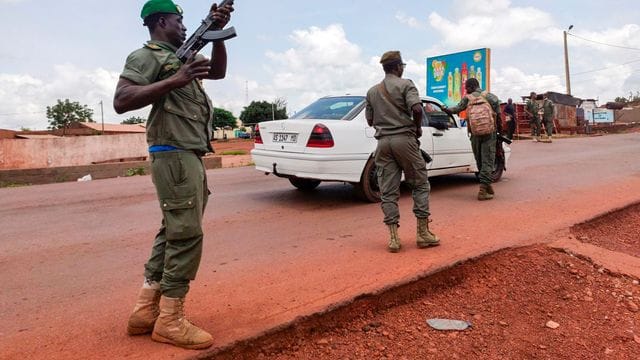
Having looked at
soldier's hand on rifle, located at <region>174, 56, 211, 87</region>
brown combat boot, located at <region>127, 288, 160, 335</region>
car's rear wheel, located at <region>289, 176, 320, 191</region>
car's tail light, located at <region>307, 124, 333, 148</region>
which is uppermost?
soldier's hand on rifle, located at <region>174, 56, 211, 87</region>

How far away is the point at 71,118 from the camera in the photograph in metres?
59.8

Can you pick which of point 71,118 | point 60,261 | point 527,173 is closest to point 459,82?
point 527,173

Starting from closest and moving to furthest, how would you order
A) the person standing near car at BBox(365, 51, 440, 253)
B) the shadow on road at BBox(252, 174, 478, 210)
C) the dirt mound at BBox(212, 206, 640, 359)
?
1. the dirt mound at BBox(212, 206, 640, 359)
2. the person standing near car at BBox(365, 51, 440, 253)
3. the shadow on road at BBox(252, 174, 478, 210)

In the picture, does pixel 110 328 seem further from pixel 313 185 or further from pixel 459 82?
pixel 459 82

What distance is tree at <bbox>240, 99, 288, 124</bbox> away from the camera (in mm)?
70562

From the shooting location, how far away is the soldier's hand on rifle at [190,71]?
2227mm

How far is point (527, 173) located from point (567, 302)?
21.5 feet

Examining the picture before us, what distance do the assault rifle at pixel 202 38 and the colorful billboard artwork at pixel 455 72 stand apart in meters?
17.7

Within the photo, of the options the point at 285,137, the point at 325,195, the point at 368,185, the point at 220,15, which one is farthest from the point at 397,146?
the point at 325,195

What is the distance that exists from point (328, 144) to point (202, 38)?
363 cm

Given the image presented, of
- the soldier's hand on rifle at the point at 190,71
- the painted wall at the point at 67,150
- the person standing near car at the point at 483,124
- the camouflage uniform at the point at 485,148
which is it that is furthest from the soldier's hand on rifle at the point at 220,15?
the painted wall at the point at 67,150

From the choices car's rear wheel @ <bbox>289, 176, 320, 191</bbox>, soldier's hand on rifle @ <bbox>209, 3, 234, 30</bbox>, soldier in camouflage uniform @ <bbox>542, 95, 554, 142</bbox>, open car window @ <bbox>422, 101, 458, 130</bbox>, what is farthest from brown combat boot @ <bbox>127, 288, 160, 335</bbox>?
soldier in camouflage uniform @ <bbox>542, 95, 554, 142</bbox>

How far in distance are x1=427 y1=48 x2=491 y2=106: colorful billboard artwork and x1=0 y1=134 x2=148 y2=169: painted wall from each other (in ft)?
39.8

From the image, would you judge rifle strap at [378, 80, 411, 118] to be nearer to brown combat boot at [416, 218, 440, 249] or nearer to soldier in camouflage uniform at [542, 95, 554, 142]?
brown combat boot at [416, 218, 440, 249]
